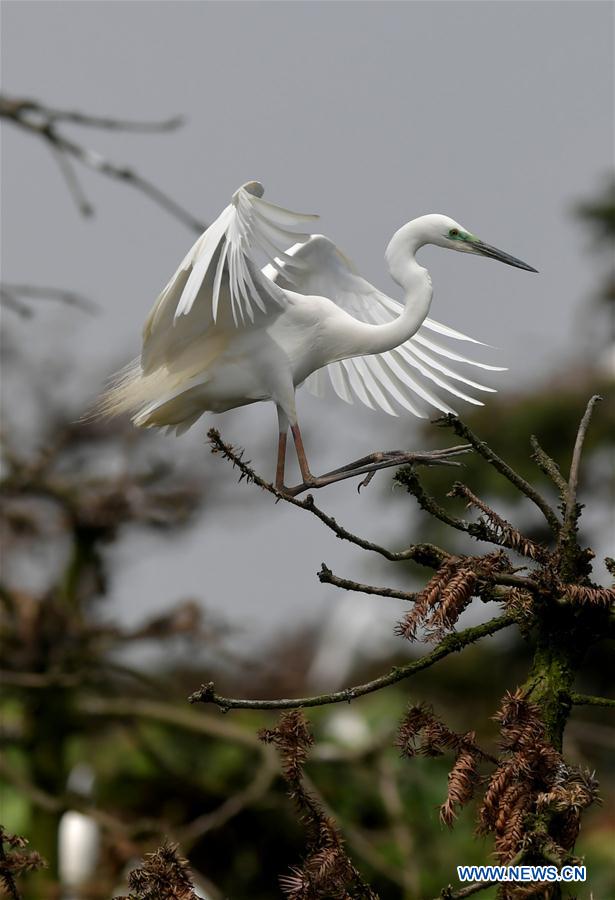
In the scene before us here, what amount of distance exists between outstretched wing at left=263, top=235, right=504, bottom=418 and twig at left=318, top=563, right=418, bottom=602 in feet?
2.83

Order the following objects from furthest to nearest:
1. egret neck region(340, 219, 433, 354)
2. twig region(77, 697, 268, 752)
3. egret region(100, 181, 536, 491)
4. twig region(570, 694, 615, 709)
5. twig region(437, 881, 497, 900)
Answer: twig region(77, 697, 268, 752)
egret neck region(340, 219, 433, 354)
egret region(100, 181, 536, 491)
twig region(570, 694, 615, 709)
twig region(437, 881, 497, 900)

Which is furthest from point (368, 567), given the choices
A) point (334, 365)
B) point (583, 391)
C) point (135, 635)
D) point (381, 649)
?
point (334, 365)

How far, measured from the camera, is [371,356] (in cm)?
285

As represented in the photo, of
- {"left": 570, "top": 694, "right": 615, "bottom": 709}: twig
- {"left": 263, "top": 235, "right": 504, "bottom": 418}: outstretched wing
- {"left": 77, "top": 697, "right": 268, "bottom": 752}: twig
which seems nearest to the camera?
{"left": 570, "top": 694, "right": 615, "bottom": 709}: twig

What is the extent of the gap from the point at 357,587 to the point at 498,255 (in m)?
0.93

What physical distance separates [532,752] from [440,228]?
108cm

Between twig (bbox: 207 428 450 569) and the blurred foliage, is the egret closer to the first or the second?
twig (bbox: 207 428 450 569)

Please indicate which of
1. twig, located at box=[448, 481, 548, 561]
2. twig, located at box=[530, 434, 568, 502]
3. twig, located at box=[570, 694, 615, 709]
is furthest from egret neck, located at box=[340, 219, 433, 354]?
twig, located at box=[570, 694, 615, 709]

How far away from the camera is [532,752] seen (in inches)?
69.8

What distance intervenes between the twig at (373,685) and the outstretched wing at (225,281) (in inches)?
28.6

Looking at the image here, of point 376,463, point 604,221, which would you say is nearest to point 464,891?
point 376,463

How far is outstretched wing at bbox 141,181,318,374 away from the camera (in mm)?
2211

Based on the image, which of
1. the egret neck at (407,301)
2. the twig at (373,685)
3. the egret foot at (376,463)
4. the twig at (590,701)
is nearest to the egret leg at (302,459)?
the egret foot at (376,463)

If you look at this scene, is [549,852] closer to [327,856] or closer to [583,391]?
[327,856]
